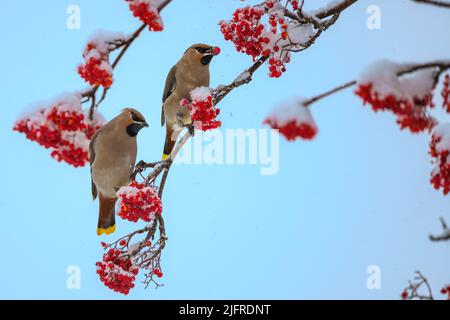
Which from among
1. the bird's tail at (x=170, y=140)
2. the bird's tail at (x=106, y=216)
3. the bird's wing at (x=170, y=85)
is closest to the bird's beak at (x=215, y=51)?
the bird's wing at (x=170, y=85)

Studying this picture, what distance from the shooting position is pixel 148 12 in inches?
58.2

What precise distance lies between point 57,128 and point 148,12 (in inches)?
15.4

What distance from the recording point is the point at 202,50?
90.2 inches

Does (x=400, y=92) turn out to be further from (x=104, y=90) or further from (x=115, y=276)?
(x=115, y=276)

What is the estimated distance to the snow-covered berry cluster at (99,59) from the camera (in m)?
1.51

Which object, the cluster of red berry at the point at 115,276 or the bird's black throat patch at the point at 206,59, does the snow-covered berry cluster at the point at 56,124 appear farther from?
the bird's black throat patch at the point at 206,59

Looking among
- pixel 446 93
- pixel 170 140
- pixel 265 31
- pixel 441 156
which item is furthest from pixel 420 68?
pixel 170 140

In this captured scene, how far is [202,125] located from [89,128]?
0.39m

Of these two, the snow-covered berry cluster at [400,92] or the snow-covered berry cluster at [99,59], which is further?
the snow-covered berry cluster at [99,59]

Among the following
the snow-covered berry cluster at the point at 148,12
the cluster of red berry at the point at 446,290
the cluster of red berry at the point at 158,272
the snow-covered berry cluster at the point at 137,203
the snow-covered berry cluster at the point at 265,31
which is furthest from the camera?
the cluster of red berry at the point at 158,272

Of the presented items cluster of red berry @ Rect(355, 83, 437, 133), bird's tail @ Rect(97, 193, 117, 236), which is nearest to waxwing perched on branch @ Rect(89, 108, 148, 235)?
bird's tail @ Rect(97, 193, 117, 236)

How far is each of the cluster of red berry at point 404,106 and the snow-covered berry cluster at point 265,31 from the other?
876 millimetres
